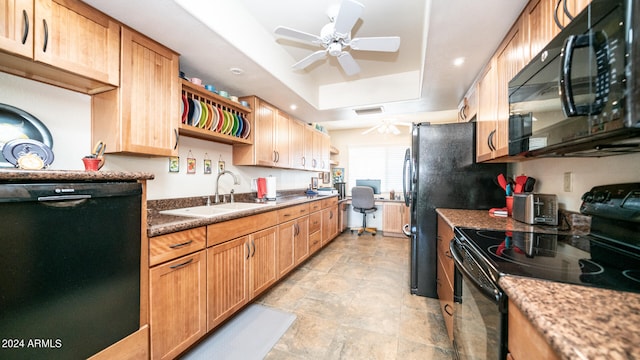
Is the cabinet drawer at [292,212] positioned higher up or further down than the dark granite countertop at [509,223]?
further down

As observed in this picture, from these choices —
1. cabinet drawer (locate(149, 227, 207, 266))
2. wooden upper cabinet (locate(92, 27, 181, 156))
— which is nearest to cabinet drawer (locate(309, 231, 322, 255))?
cabinet drawer (locate(149, 227, 207, 266))

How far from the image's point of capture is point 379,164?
5.32m

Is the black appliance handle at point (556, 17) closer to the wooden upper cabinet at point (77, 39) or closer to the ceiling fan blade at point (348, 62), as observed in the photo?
the ceiling fan blade at point (348, 62)

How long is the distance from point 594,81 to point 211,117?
2410 millimetres

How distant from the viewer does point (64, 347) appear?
97 centimetres

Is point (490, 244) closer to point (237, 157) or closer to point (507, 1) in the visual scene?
point (507, 1)

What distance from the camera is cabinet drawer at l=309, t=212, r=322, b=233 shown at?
3260mm

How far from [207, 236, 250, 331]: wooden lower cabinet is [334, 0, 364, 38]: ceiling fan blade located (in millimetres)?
1831

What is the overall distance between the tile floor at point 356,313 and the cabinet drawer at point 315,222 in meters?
0.46

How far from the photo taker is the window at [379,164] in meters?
5.17

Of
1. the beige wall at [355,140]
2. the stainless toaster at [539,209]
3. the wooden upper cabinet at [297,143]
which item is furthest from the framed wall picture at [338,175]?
the stainless toaster at [539,209]

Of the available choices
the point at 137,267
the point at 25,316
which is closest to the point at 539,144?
the point at 137,267

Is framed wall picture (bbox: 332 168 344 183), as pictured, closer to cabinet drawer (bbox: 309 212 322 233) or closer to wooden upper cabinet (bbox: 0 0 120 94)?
cabinet drawer (bbox: 309 212 322 233)

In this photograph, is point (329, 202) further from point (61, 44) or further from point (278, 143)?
point (61, 44)
